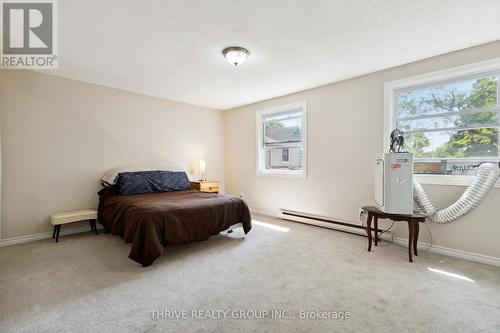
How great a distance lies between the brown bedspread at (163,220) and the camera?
8.45ft

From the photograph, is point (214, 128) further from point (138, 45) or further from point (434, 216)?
point (434, 216)

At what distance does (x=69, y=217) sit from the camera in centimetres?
342

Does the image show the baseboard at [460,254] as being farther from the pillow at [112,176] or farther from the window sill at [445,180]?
Answer: the pillow at [112,176]

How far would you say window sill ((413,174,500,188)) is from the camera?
2799 mm

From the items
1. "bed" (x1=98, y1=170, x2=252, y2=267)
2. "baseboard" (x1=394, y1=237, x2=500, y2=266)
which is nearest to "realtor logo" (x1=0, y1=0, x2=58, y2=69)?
"bed" (x1=98, y1=170, x2=252, y2=267)

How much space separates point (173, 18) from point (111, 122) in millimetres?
2707

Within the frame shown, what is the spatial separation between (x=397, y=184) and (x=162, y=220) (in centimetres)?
281

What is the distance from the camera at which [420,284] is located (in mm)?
2236

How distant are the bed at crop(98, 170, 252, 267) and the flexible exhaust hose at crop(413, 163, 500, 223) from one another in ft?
8.02

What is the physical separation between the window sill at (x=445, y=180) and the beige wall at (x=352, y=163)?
7 cm

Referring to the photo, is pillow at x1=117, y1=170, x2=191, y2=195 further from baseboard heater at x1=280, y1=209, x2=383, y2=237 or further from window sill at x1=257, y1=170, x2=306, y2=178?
baseboard heater at x1=280, y1=209, x2=383, y2=237

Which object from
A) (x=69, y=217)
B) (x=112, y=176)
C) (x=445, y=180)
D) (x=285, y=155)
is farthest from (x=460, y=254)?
(x=69, y=217)

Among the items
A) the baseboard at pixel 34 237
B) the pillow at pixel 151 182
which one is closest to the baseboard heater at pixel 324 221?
the pillow at pixel 151 182

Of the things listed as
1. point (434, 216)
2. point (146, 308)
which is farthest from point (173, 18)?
point (434, 216)
